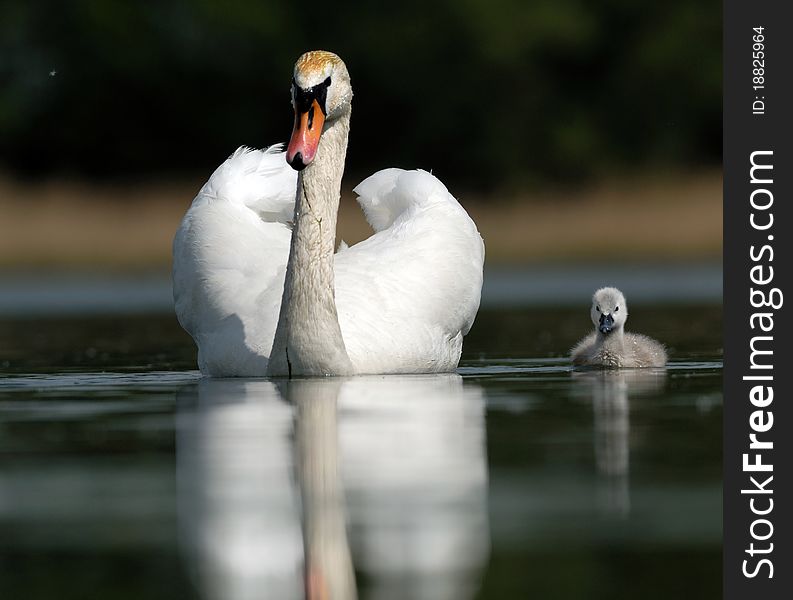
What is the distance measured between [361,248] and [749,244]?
233 cm

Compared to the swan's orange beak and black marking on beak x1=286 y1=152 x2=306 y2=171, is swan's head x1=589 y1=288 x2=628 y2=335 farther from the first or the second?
black marking on beak x1=286 y1=152 x2=306 y2=171

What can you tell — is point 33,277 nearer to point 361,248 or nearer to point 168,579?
point 361,248

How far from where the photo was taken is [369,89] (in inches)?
1503

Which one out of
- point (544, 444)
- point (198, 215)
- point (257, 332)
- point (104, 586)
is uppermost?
point (198, 215)

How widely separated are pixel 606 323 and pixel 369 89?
28.0 m

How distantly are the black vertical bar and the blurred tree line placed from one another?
26795 mm

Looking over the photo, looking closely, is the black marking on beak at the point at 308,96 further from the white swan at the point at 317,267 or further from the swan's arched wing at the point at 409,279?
the swan's arched wing at the point at 409,279

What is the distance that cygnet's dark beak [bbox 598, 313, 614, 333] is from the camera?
10492 mm

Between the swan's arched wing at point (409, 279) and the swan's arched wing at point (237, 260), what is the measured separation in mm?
408

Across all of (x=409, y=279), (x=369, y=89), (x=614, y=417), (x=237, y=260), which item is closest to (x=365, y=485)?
(x=614, y=417)

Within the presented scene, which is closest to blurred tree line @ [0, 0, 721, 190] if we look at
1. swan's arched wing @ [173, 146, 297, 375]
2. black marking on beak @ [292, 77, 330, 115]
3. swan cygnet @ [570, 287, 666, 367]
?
swan's arched wing @ [173, 146, 297, 375]

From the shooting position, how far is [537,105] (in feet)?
125

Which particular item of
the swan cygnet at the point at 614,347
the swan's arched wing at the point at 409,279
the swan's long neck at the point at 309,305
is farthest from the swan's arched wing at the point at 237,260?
the swan cygnet at the point at 614,347

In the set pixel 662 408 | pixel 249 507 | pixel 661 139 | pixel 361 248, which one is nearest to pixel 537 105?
pixel 661 139
